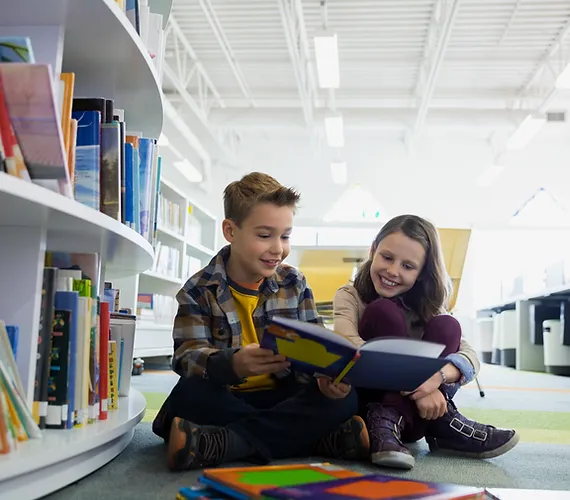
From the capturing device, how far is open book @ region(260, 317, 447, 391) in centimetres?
101

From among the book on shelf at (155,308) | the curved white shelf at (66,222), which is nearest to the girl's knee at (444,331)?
the curved white shelf at (66,222)

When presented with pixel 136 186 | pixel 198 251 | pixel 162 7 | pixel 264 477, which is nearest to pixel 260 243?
pixel 136 186

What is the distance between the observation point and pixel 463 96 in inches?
297

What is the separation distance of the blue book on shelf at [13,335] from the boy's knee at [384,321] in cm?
77

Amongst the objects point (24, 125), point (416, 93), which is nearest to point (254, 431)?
point (24, 125)

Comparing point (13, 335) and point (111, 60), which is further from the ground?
point (111, 60)

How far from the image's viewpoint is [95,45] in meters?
1.26

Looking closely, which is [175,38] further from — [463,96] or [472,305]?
[472,305]

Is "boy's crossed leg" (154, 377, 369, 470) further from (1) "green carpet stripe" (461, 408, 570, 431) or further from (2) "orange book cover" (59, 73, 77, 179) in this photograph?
(1) "green carpet stripe" (461, 408, 570, 431)

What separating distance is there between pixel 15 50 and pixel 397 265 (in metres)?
1.00

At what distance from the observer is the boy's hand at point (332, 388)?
4.22ft

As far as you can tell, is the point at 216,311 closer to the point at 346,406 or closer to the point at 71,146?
the point at 346,406

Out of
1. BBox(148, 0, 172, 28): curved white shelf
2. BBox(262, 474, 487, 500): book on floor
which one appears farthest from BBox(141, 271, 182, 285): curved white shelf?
BBox(262, 474, 487, 500): book on floor

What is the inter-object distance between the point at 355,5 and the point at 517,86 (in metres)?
2.69
